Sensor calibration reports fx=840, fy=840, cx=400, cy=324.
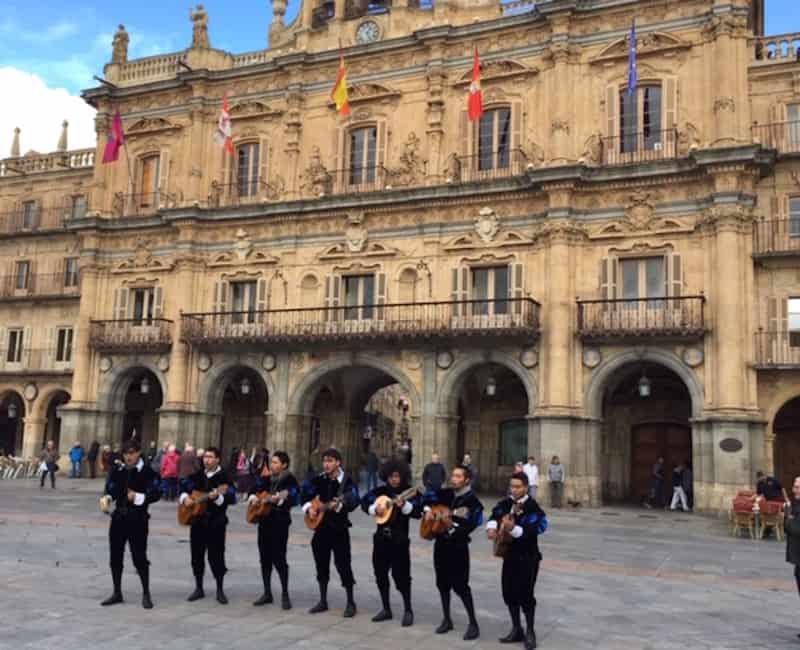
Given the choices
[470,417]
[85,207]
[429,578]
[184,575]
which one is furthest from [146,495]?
[85,207]

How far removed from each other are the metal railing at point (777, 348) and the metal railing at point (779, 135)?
5.28 meters

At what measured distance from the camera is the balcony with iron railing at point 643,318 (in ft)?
74.7

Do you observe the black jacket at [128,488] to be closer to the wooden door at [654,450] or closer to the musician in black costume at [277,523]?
the musician in black costume at [277,523]

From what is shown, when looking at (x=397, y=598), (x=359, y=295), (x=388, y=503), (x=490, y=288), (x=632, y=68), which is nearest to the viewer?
(x=388, y=503)

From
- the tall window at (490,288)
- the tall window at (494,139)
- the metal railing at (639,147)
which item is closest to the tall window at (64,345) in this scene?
the tall window at (490,288)

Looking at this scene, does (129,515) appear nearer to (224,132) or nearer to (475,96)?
(475,96)

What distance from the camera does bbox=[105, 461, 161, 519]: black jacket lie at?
29.5 ft

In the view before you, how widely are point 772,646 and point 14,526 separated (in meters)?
13.5

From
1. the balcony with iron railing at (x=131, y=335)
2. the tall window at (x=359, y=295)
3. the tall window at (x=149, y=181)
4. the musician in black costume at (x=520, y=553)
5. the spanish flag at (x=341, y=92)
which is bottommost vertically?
the musician in black costume at (x=520, y=553)

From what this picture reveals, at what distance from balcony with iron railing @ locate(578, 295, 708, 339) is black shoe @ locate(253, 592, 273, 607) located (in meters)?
16.1

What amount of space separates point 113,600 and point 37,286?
3070 cm

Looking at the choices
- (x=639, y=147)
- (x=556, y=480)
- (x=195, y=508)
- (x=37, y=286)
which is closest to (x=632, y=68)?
(x=639, y=147)

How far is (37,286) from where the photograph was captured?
36.6 meters

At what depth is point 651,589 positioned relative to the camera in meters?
11.2
